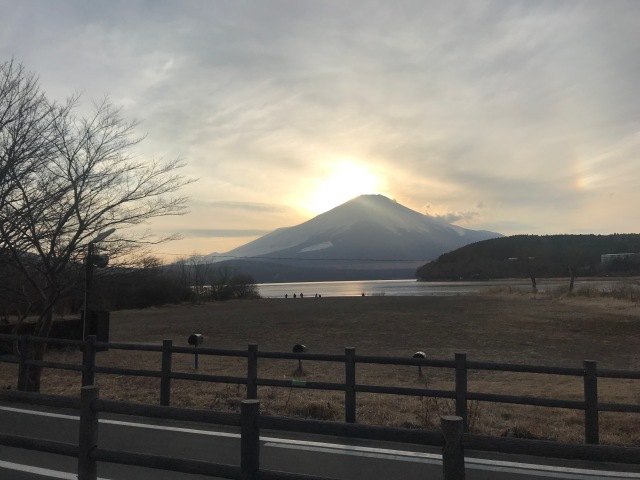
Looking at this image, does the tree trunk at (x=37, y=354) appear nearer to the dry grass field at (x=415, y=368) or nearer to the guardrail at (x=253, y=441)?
the dry grass field at (x=415, y=368)

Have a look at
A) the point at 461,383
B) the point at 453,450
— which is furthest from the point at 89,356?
the point at 453,450

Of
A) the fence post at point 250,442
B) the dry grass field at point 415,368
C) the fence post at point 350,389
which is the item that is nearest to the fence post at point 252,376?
the dry grass field at point 415,368

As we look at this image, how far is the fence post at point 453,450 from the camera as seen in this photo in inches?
113

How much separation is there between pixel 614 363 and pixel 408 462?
12.1m

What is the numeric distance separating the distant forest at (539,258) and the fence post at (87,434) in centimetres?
14739

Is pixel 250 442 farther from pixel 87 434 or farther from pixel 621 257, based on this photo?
pixel 621 257

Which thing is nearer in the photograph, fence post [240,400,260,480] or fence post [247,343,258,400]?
fence post [240,400,260,480]

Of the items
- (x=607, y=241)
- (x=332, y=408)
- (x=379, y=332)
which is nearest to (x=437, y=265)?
(x=607, y=241)

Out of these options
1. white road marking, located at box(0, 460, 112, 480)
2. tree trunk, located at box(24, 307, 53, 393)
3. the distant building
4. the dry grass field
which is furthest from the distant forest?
white road marking, located at box(0, 460, 112, 480)

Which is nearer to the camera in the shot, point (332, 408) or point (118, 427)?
point (118, 427)

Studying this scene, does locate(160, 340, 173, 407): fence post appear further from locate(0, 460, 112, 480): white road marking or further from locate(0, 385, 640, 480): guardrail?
locate(0, 385, 640, 480): guardrail

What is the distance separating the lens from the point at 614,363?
50.5ft

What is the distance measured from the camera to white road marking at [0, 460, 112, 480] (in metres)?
5.45

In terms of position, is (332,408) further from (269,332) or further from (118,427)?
(269,332)
